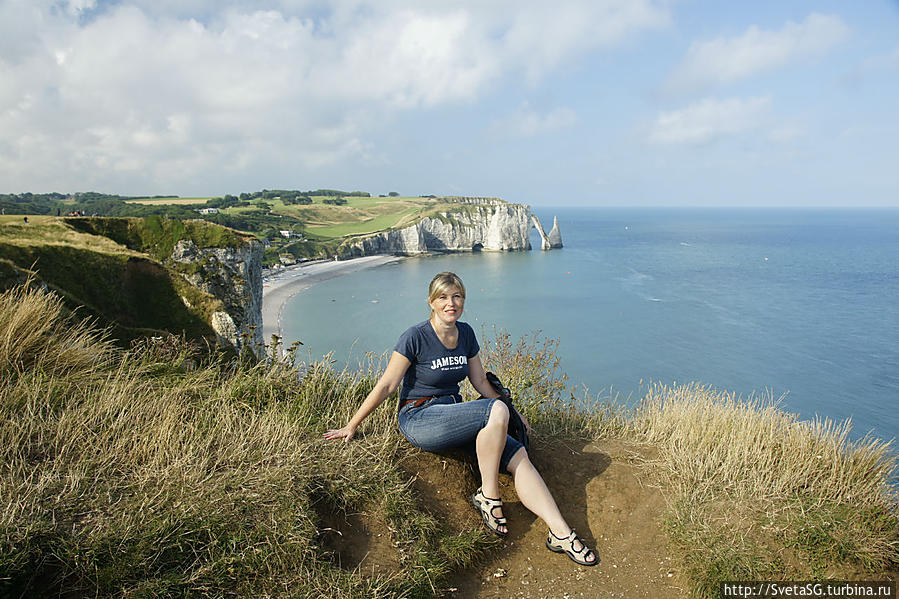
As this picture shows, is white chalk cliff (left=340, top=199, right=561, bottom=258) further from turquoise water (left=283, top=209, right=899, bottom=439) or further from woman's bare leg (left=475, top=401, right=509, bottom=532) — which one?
woman's bare leg (left=475, top=401, right=509, bottom=532)

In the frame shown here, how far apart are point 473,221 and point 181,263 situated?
312 ft

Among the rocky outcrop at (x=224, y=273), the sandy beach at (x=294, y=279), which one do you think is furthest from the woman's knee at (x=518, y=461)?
the sandy beach at (x=294, y=279)

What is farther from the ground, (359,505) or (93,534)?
(93,534)

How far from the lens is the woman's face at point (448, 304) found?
3600 mm

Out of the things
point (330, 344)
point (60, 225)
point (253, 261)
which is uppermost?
point (60, 225)

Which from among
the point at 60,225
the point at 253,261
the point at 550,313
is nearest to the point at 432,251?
the point at 550,313

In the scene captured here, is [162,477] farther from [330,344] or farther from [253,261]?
A: [330,344]

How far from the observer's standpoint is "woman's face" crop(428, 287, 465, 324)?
3600 millimetres

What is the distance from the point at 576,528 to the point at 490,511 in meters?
0.66

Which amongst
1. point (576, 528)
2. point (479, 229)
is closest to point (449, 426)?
point (576, 528)

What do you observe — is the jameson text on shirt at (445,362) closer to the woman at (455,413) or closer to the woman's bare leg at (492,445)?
the woman at (455,413)

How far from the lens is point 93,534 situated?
239cm

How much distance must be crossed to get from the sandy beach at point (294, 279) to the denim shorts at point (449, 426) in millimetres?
39113

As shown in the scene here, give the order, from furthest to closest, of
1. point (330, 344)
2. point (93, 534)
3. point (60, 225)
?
point (330, 344) → point (60, 225) → point (93, 534)
